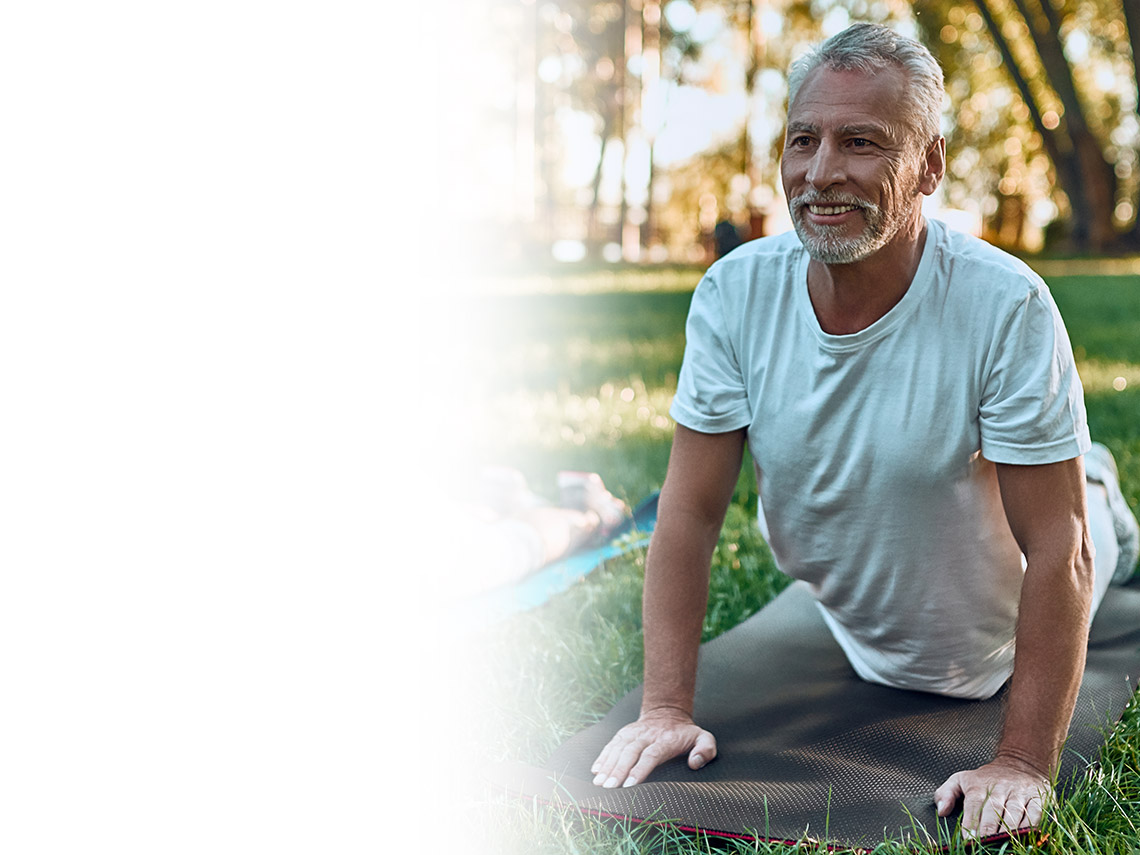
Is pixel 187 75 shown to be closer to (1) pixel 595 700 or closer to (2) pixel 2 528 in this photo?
(2) pixel 2 528

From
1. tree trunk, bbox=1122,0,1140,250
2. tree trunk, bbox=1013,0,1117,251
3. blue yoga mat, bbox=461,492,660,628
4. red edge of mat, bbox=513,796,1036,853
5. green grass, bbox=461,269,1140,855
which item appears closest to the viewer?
red edge of mat, bbox=513,796,1036,853

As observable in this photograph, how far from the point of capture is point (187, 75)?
651cm

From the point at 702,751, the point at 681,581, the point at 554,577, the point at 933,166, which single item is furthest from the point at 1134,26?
the point at 702,751

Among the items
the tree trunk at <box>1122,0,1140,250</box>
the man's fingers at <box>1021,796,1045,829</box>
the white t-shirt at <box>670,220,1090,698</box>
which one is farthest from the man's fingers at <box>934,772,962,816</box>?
the tree trunk at <box>1122,0,1140,250</box>

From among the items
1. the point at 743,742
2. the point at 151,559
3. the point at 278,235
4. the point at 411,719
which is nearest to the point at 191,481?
the point at 151,559

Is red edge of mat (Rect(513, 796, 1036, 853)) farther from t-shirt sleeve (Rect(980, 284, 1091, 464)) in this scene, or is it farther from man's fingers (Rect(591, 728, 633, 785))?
t-shirt sleeve (Rect(980, 284, 1091, 464))

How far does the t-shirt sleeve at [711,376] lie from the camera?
225 cm

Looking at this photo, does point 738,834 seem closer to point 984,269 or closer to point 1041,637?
point 1041,637

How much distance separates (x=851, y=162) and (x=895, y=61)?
176 mm

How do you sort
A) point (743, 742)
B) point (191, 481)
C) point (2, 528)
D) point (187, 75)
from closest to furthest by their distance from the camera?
point (743, 742), point (2, 528), point (191, 481), point (187, 75)

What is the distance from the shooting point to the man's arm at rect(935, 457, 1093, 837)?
198 centimetres

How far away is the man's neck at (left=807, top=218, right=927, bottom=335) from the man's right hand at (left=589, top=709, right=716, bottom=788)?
0.80 metres

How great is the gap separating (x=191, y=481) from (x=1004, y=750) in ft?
10.3

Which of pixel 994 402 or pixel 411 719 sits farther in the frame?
pixel 411 719
